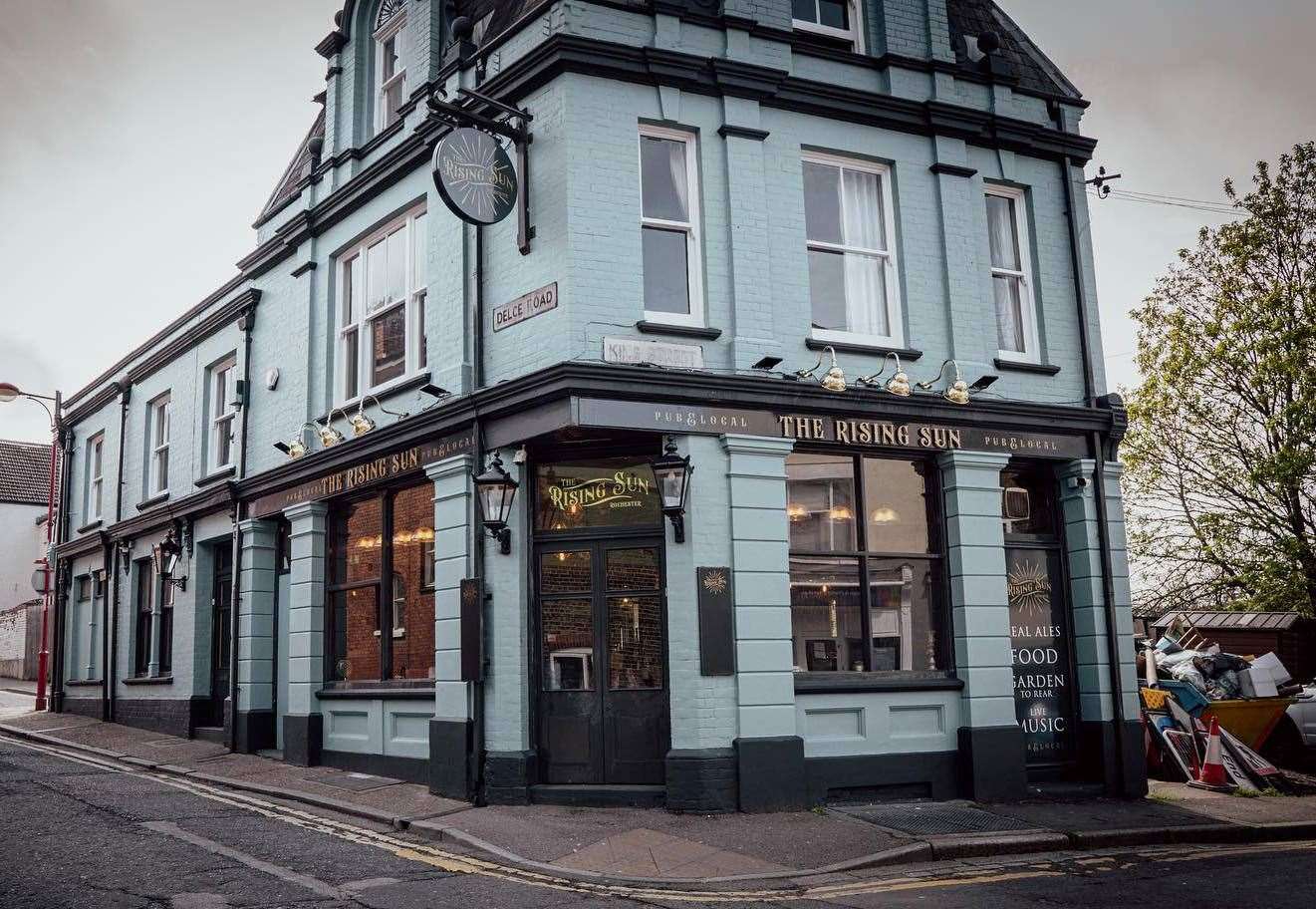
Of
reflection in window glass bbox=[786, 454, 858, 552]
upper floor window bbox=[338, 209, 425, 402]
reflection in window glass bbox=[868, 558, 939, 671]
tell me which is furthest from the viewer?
upper floor window bbox=[338, 209, 425, 402]

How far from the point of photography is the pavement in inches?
344

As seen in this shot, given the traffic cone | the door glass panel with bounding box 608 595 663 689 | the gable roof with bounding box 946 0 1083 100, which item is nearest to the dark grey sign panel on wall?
the door glass panel with bounding box 608 595 663 689

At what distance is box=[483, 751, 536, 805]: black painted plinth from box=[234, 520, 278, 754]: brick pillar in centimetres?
613

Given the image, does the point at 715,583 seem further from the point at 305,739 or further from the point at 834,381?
the point at 305,739

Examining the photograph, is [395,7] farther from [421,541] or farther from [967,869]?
[967,869]

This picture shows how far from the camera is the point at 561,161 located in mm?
11484

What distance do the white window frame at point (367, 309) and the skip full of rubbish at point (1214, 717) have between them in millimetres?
9941

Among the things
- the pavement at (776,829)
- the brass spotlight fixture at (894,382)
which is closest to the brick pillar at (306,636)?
the pavement at (776,829)

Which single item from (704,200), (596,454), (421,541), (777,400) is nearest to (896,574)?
(777,400)

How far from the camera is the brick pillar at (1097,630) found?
12555mm

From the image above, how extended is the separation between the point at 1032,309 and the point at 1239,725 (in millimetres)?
5763

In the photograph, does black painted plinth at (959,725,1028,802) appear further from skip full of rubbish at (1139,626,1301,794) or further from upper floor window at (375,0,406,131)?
upper floor window at (375,0,406,131)

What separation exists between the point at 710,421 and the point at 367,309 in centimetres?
586

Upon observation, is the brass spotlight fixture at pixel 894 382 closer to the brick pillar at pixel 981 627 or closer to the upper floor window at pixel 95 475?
the brick pillar at pixel 981 627
